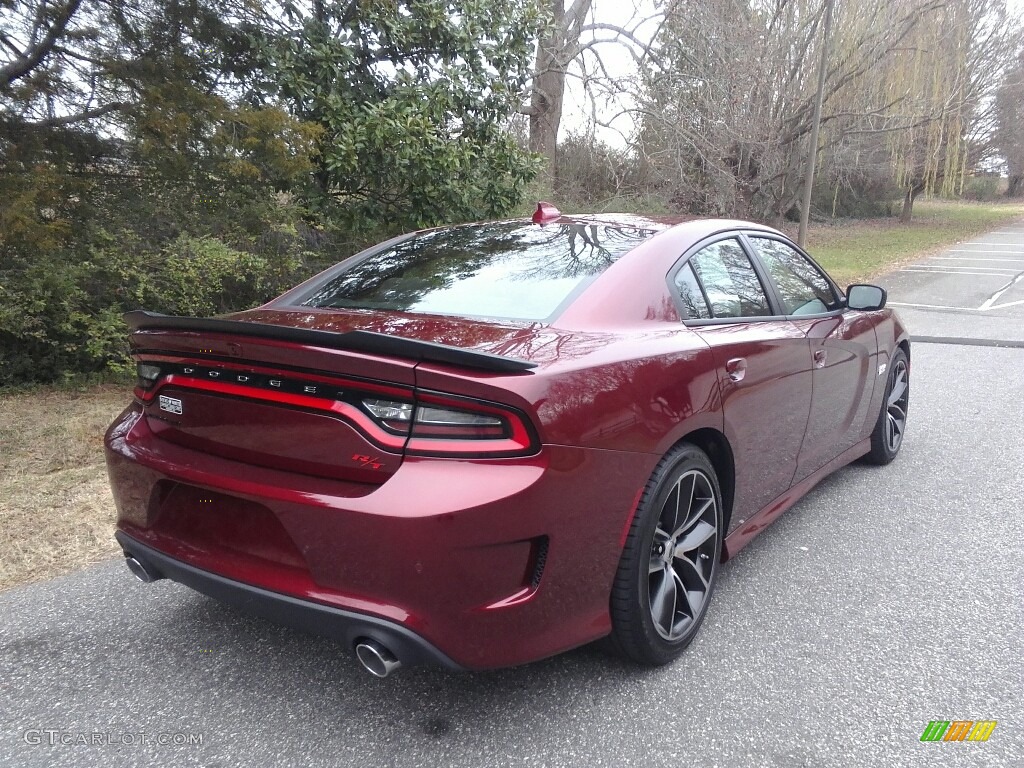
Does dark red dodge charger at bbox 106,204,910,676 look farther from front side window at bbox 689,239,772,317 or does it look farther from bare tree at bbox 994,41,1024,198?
bare tree at bbox 994,41,1024,198

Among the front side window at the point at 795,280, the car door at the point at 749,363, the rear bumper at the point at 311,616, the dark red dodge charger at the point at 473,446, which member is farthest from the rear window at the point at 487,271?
the rear bumper at the point at 311,616

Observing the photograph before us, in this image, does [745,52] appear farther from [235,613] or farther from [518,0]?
[235,613]

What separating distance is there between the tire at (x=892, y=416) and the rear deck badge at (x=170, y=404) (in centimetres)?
377

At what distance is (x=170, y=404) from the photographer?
241 centimetres

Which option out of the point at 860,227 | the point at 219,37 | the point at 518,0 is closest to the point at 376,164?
the point at 219,37

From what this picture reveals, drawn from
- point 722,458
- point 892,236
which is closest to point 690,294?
point 722,458

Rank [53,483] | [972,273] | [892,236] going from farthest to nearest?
[892,236] → [972,273] → [53,483]

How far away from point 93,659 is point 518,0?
805cm

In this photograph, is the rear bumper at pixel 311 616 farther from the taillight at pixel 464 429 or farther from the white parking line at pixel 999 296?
the white parking line at pixel 999 296

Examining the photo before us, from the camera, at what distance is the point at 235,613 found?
2936 mm

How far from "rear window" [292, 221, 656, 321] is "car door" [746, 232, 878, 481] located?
0.95 m

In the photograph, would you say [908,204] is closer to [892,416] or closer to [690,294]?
[892,416]

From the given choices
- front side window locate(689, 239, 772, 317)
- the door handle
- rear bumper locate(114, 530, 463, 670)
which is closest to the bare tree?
front side window locate(689, 239, 772, 317)

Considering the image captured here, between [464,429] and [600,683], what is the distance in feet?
3.53
